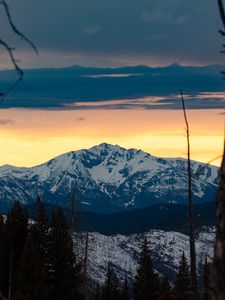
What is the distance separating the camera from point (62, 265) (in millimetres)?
43656

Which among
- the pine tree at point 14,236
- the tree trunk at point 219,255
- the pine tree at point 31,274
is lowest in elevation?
the tree trunk at point 219,255

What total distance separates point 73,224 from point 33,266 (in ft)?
50.2

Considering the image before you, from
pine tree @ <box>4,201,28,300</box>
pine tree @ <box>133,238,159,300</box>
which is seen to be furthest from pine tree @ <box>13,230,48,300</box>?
pine tree @ <box>133,238,159,300</box>

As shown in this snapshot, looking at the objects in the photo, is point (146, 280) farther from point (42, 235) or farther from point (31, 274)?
point (31, 274)

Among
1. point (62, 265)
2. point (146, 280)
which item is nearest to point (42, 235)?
point (62, 265)

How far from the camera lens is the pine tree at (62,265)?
4331 centimetres

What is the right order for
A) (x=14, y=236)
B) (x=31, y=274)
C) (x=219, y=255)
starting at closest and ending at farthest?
(x=219, y=255)
(x=31, y=274)
(x=14, y=236)

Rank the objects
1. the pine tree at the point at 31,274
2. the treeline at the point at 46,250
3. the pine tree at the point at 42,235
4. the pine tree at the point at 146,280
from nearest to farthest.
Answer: the pine tree at the point at 31,274, the treeline at the point at 46,250, the pine tree at the point at 42,235, the pine tree at the point at 146,280

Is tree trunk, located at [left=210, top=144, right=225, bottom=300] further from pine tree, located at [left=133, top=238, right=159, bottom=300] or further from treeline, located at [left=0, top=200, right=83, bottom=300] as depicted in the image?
pine tree, located at [left=133, top=238, right=159, bottom=300]

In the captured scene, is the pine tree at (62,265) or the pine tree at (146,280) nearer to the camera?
the pine tree at (62,265)

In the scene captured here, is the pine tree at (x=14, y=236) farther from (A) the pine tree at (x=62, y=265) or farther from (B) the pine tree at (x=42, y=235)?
(A) the pine tree at (x=62, y=265)

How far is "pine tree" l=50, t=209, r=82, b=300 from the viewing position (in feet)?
142

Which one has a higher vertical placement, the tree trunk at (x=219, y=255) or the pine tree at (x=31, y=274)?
the pine tree at (x=31, y=274)

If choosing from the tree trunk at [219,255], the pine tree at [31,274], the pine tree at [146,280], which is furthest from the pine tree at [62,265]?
the tree trunk at [219,255]
